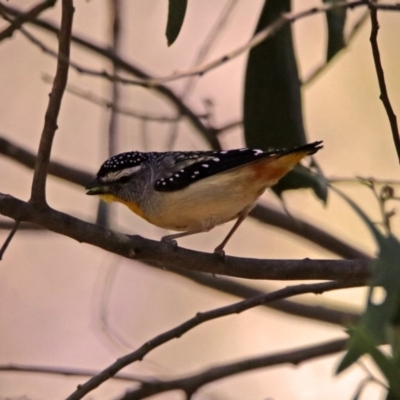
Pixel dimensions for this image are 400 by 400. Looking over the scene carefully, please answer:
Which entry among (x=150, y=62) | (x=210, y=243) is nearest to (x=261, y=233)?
(x=210, y=243)

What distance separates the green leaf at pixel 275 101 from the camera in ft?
8.91

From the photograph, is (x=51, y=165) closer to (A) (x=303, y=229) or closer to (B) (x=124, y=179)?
(B) (x=124, y=179)

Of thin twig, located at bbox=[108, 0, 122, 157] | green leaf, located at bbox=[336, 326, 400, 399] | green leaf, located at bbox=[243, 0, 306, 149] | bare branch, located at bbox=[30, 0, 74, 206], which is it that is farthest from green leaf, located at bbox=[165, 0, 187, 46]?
green leaf, located at bbox=[336, 326, 400, 399]

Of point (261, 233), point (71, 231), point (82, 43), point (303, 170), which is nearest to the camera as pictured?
point (71, 231)

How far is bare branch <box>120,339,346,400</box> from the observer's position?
2.73 meters

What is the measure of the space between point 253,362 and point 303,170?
766mm

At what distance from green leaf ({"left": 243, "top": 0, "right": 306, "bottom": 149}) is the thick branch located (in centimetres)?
69

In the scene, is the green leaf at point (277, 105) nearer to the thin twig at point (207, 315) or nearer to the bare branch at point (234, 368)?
the thin twig at point (207, 315)

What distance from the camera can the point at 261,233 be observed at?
4.68 m

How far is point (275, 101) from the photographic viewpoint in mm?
2734

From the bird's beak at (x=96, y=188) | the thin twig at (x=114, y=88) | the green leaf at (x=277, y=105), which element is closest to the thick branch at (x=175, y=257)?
the green leaf at (x=277, y=105)

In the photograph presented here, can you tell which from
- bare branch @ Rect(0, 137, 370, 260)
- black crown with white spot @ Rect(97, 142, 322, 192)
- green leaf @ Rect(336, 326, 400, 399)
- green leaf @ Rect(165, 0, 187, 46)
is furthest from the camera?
bare branch @ Rect(0, 137, 370, 260)

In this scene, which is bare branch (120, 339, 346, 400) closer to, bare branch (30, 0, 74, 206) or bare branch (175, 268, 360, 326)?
bare branch (175, 268, 360, 326)

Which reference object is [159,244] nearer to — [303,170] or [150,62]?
[303,170]
